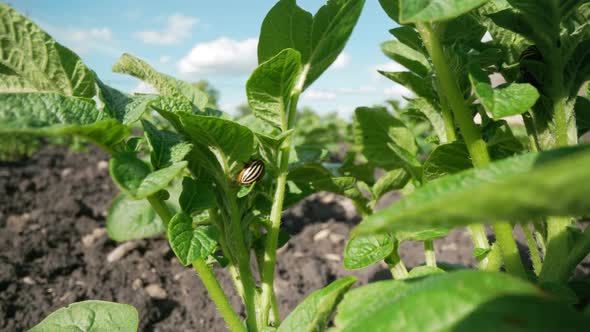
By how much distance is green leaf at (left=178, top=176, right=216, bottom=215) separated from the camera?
102cm

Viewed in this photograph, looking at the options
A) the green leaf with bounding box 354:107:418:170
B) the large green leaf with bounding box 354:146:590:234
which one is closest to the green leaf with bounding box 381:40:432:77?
the green leaf with bounding box 354:107:418:170

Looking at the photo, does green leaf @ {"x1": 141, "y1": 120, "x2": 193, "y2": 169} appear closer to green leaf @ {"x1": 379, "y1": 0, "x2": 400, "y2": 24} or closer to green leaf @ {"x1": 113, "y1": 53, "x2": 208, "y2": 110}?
green leaf @ {"x1": 113, "y1": 53, "x2": 208, "y2": 110}

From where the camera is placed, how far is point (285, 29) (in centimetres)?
115

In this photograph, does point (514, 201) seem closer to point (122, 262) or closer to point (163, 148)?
point (163, 148)

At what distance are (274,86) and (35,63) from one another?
530 mm

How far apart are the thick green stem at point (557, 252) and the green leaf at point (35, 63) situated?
43.3 inches

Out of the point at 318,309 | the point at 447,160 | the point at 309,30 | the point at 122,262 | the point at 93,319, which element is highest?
the point at 309,30

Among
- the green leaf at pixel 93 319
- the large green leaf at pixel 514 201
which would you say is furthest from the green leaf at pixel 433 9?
the green leaf at pixel 93 319

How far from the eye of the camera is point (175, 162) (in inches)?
35.3

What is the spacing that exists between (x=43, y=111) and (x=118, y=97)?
0.23 meters

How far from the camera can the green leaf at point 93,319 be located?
3.53 feet

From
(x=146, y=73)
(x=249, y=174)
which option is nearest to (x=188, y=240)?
(x=249, y=174)

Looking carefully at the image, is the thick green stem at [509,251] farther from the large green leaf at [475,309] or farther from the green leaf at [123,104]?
the green leaf at [123,104]

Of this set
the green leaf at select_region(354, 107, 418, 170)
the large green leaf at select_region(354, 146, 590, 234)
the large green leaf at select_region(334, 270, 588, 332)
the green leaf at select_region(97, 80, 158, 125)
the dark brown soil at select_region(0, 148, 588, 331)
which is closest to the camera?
the large green leaf at select_region(354, 146, 590, 234)
